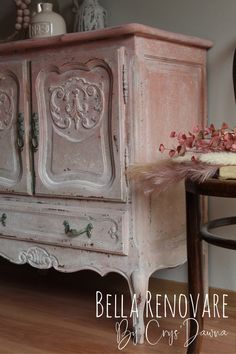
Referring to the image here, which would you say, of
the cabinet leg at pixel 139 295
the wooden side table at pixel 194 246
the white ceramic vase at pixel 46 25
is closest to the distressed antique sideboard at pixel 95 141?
the cabinet leg at pixel 139 295

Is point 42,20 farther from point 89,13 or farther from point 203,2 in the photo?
point 203,2

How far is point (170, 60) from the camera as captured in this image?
77.5 inches

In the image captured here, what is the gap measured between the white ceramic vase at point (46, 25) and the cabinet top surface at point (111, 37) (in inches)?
5.4

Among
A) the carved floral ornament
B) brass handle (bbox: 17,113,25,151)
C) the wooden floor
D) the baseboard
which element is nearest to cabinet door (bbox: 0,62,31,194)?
brass handle (bbox: 17,113,25,151)

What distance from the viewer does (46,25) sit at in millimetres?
2135

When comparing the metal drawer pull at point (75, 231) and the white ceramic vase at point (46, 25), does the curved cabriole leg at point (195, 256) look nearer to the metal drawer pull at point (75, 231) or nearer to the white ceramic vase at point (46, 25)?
the metal drawer pull at point (75, 231)

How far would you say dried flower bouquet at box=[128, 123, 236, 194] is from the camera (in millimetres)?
1507

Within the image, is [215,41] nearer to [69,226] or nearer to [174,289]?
[69,226]

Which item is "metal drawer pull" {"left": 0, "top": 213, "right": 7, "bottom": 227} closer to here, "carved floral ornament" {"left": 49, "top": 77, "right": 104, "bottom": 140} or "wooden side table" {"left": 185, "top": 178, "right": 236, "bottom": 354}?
"carved floral ornament" {"left": 49, "top": 77, "right": 104, "bottom": 140}

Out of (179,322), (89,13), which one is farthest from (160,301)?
(89,13)

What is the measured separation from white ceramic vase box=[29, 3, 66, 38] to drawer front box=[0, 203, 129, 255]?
2.16 ft

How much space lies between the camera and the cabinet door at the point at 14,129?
2.05m

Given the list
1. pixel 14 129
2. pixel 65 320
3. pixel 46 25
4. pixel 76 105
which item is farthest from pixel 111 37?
pixel 65 320

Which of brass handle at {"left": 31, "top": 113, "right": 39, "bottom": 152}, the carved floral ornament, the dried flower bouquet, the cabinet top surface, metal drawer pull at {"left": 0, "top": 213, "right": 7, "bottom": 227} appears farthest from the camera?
metal drawer pull at {"left": 0, "top": 213, "right": 7, "bottom": 227}
